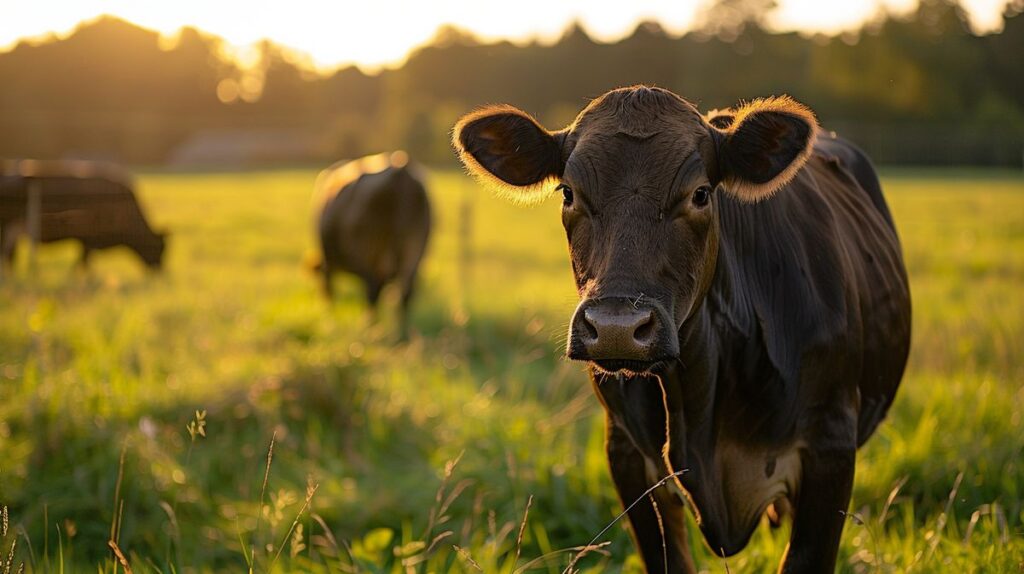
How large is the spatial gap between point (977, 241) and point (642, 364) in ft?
48.6

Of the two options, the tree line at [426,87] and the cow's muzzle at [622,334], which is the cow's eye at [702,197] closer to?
the cow's muzzle at [622,334]

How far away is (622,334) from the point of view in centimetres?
226

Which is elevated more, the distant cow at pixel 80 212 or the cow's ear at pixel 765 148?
the cow's ear at pixel 765 148

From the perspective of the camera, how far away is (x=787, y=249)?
3.02 m

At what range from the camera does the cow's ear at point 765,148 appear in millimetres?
2691

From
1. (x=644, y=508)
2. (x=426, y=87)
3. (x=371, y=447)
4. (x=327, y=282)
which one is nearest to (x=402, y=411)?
(x=371, y=447)

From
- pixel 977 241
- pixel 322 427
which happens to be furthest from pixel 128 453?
pixel 977 241

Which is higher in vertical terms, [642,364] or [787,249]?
[787,249]

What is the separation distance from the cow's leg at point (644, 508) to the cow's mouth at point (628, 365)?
779 millimetres

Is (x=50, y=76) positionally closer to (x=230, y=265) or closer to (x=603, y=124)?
(x=230, y=265)

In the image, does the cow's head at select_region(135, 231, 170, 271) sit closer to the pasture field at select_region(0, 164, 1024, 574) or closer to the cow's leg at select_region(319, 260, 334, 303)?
the cow's leg at select_region(319, 260, 334, 303)

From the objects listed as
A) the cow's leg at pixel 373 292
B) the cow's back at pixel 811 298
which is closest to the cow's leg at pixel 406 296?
the cow's leg at pixel 373 292

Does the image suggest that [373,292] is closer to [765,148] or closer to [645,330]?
[765,148]

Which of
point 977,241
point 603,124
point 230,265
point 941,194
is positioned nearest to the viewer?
point 603,124
